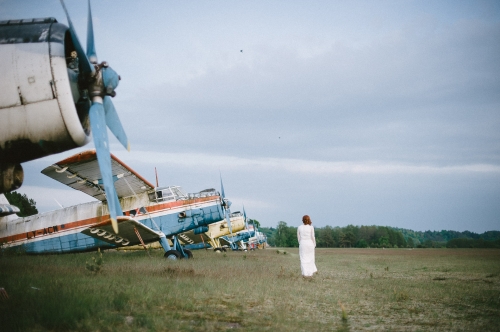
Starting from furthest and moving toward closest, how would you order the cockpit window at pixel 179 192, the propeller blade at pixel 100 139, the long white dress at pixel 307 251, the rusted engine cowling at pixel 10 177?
the cockpit window at pixel 179 192, the long white dress at pixel 307 251, the propeller blade at pixel 100 139, the rusted engine cowling at pixel 10 177

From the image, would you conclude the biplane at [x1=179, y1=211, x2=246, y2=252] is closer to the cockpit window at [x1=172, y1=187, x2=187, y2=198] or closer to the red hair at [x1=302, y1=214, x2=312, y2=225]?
the cockpit window at [x1=172, y1=187, x2=187, y2=198]

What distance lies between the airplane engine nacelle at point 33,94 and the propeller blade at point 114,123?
145 centimetres

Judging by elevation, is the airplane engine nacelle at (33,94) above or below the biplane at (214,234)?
above

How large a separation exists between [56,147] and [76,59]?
1.44 m

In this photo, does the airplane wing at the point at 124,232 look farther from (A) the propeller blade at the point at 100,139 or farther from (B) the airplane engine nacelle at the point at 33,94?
(B) the airplane engine nacelle at the point at 33,94

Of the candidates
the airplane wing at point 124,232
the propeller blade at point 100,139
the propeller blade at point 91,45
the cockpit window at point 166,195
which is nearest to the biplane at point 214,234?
the cockpit window at point 166,195

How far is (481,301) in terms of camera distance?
20.7ft

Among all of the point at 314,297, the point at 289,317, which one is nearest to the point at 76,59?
the point at 289,317

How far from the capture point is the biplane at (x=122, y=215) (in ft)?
45.4

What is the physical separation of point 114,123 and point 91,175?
7407 millimetres

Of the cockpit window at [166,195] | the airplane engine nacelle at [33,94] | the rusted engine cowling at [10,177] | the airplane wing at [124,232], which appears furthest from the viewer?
the cockpit window at [166,195]

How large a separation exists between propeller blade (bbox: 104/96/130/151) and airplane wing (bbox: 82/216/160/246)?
19.8 ft

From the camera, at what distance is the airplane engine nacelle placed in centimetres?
459

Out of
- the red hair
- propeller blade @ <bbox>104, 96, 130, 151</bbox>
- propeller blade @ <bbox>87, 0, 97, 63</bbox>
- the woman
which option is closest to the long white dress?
the woman
